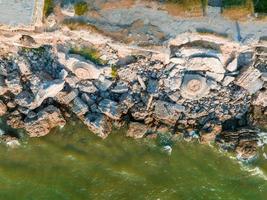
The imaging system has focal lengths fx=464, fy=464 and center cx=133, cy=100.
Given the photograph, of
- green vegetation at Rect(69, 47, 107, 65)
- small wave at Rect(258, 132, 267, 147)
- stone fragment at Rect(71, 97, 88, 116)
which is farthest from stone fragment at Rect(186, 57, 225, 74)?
stone fragment at Rect(71, 97, 88, 116)

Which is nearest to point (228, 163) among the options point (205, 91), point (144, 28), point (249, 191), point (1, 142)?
point (249, 191)

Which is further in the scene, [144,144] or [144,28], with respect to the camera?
[144,144]

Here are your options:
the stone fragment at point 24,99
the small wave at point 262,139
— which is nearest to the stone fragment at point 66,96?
the stone fragment at point 24,99

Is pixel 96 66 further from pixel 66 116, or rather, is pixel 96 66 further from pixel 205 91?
pixel 205 91

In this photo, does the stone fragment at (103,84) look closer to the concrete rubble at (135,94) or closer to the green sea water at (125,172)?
the concrete rubble at (135,94)

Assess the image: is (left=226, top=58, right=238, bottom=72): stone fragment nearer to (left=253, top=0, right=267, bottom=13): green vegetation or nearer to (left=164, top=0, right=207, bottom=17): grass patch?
(left=253, top=0, right=267, bottom=13): green vegetation

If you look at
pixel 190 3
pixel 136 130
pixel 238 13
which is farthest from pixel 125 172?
pixel 238 13
